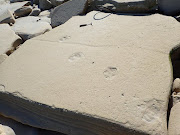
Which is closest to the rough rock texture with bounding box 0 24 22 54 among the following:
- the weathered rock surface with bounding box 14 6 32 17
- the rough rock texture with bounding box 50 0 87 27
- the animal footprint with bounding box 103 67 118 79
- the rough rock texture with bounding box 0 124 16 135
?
the rough rock texture with bounding box 50 0 87 27

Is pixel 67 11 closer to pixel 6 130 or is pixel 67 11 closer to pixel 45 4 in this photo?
pixel 45 4

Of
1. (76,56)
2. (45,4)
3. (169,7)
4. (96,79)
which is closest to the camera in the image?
(96,79)

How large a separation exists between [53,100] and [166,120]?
2.25ft

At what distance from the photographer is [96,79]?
1505 millimetres

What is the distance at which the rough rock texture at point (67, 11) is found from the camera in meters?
2.55

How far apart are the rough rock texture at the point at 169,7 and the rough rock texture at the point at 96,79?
197mm

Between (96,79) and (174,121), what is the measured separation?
0.54 meters

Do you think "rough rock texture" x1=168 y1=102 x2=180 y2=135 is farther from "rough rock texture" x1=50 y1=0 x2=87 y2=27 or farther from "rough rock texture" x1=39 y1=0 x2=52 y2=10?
"rough rock texture" x1=39 y1=0 x2=52 y2=10

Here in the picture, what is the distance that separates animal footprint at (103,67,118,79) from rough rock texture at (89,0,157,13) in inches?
39.1

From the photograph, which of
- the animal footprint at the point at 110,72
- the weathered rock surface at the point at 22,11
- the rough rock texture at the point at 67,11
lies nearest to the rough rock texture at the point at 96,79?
the animal footprint at the point at 110,72

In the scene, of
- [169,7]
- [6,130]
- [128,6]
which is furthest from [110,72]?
[169,7]

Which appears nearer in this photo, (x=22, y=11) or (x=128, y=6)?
(x=128, y=6)

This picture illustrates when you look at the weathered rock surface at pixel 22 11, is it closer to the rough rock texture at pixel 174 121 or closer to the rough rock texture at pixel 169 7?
the rough rock texture at pixel 169 7

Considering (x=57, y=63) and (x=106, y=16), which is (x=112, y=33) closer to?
(x=106, y=16)
